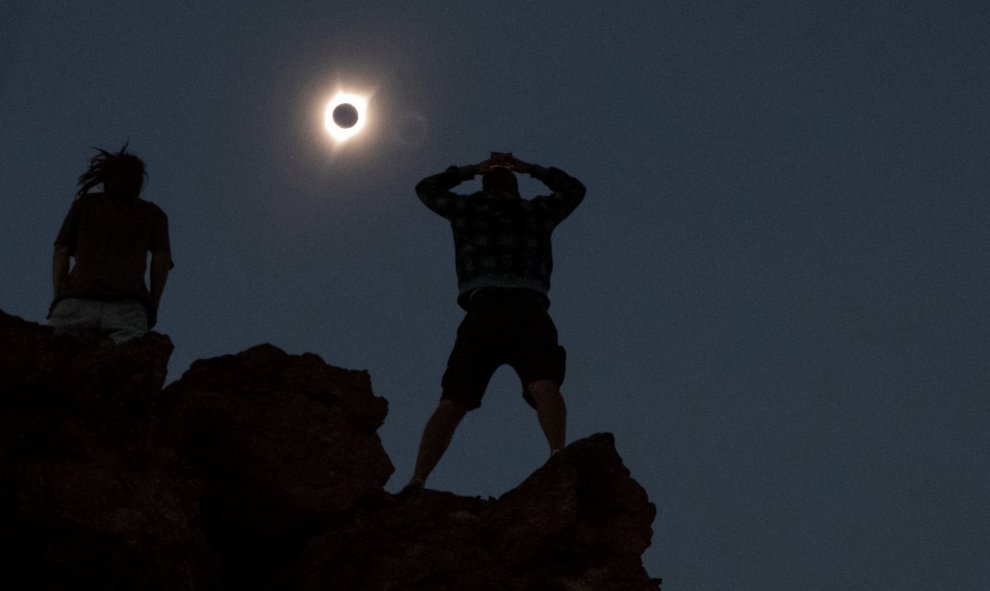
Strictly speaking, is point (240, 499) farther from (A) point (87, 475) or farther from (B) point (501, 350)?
(B) point (501, 350)

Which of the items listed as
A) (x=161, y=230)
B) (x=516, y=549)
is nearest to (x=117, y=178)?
(x=161, y=230)

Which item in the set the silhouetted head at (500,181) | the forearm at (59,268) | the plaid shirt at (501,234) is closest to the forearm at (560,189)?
the plaid shirt at (501,234)

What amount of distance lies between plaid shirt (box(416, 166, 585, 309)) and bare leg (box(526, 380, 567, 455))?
90 centimetres

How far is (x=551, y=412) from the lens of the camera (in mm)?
7691

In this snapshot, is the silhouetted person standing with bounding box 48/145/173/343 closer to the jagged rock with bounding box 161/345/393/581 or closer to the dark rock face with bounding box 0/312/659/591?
the dark rock face with bounding box 0/312/659/591

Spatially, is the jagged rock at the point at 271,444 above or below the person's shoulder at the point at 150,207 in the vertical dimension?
below

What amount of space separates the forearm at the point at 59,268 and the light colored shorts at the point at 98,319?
23 cm

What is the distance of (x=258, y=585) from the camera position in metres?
7.10

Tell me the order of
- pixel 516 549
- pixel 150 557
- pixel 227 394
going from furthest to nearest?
pixel 227 394 < pixel 516 549 < pixel 150 557

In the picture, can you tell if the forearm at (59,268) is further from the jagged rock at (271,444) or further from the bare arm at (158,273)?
the jagged rock at (271,444)

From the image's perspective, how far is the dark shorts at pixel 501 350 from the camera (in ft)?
26.0

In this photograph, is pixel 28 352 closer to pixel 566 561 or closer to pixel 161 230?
pixel 161 230

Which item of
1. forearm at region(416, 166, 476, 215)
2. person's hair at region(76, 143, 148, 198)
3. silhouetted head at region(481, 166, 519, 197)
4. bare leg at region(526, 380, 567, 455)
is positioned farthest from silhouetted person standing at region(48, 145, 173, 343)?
bare leg at region(526, 380, 567, 455)

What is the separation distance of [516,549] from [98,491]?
264 centimetres
